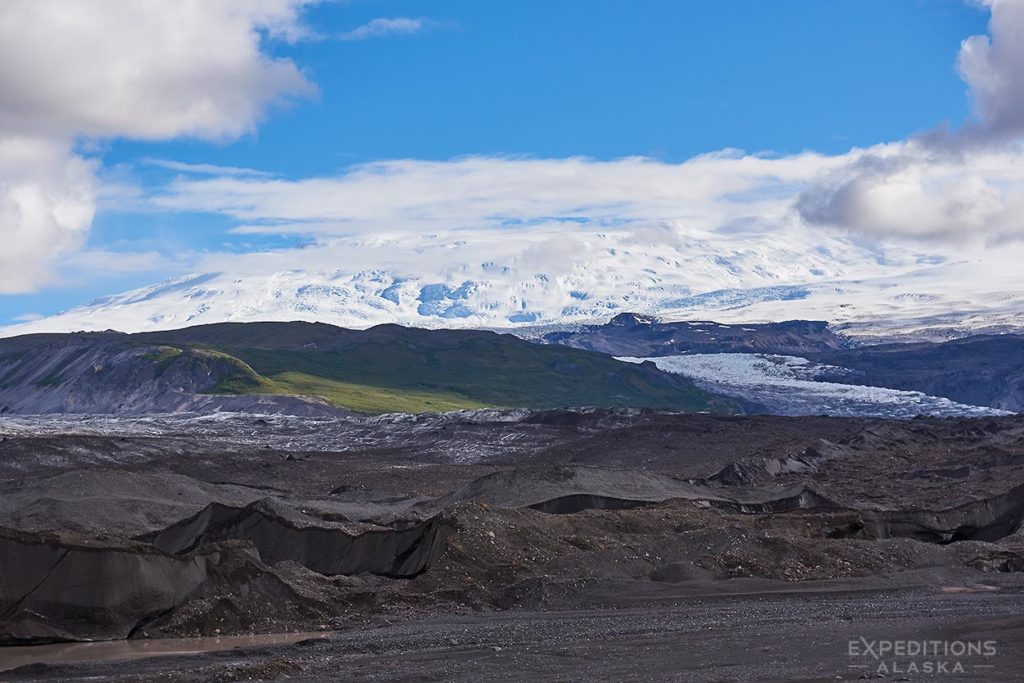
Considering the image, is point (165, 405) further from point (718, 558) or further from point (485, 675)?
point (485, 675)

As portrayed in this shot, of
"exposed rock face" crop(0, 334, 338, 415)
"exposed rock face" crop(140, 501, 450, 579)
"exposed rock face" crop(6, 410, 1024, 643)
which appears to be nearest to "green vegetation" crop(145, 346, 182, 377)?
"exposed rock face" crop(0, 334, 338, 415)

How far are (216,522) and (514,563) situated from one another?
40.5ft

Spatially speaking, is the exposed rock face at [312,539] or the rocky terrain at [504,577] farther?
the exposed rock face at [312,539]

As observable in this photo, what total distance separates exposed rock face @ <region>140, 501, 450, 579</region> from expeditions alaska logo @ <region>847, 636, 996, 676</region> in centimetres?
1625

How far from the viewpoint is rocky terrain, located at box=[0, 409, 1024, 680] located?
93.2 feet

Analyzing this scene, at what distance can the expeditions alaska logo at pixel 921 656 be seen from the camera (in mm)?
23969

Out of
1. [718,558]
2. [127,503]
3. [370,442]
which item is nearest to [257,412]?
[370,442]

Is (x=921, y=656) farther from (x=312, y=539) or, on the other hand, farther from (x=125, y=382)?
(x=125, y=382)

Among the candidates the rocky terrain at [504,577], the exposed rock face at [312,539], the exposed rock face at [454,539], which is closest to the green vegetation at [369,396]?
the exposed rock face at [454,539]

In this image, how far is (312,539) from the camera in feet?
149

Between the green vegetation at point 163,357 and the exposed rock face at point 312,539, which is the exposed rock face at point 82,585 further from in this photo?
the green vegetation at point 163,357

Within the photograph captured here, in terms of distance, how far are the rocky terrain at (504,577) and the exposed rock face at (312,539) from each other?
78 mm

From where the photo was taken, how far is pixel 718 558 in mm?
40750

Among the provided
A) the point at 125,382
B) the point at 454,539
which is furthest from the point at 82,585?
the point at 125,382
